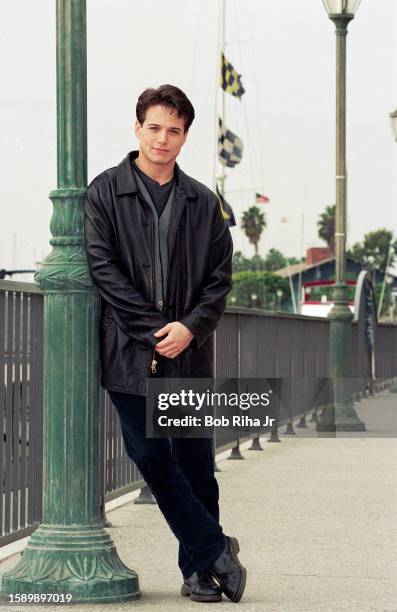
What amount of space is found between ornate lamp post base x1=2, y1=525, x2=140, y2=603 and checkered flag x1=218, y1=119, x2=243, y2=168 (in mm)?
48817

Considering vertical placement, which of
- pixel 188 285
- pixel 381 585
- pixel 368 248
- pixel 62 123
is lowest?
pixel 381 585

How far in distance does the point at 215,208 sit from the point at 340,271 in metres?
12.6

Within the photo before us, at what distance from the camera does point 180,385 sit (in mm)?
6152

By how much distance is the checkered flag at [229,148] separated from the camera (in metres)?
55.0

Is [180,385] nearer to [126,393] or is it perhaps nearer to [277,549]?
[126,393]

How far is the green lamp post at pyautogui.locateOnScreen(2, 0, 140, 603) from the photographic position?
6.28 meters

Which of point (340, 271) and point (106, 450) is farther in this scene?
point (340, 271)

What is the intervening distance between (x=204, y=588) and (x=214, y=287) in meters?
1.30

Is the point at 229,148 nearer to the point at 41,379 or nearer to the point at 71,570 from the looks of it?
the point at 41,379

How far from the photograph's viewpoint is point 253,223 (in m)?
175

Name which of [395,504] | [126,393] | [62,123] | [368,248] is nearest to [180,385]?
[126,393]

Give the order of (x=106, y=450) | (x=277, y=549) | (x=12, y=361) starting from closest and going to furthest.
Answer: (x=12, y=361)
(x=277, y=549)
(x=106, y=450)

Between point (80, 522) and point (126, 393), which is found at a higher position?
point (126, 393)

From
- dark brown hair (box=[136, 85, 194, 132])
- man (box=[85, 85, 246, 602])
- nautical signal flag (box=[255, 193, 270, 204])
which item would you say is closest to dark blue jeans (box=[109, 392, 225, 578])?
man (box=[85, 85, 246, 602])
